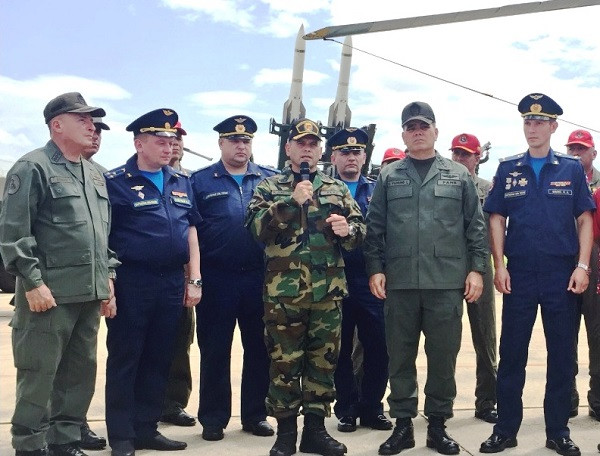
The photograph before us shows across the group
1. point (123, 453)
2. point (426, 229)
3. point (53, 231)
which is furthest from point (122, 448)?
point (426, 229)

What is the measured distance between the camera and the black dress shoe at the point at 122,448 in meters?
3.74

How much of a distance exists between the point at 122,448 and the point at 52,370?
693 millimetres

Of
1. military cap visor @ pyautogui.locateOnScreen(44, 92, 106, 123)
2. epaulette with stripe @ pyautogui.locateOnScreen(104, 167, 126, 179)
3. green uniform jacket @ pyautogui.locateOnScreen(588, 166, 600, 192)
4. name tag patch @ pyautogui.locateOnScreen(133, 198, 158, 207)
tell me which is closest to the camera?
military cap visor @ pyautogui.locateOnScreen(44, 92, 106, 123)

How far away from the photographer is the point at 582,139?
5180 mm

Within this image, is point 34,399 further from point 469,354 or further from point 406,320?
point 469,354

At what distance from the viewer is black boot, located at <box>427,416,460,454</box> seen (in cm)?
387

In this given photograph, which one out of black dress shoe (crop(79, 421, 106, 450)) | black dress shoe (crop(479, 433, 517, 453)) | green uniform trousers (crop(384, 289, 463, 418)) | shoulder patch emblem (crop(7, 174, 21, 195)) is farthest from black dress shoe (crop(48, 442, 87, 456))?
black dress shoe (crop(479, 433, 517, 453))

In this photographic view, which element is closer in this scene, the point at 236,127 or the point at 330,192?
the point at 330,192

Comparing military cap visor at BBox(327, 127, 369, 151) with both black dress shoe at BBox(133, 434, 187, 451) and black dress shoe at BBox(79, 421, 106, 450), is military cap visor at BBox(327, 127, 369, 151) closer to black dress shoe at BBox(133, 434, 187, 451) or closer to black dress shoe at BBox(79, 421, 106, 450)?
black dress shoe at BBox(133, 434, 187, 451)

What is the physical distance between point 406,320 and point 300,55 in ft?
83.5

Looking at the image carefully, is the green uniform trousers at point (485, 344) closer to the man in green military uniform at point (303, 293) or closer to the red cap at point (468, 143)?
the red cap at point (468, 143)

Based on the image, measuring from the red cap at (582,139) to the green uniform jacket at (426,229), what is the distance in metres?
1.59

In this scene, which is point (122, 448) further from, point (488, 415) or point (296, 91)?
point (296, 91)

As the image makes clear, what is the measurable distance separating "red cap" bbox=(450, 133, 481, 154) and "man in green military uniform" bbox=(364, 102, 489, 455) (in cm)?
99
